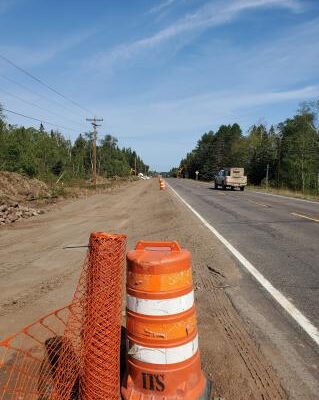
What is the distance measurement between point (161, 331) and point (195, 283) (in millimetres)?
3746

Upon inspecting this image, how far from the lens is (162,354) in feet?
10.8

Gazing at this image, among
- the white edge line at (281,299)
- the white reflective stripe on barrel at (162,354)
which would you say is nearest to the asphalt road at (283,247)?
the white edge line at (281,299)

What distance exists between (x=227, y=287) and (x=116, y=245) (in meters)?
3.58

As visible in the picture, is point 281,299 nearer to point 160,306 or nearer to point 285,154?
point 160,306

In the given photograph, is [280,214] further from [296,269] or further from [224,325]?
[224,325]

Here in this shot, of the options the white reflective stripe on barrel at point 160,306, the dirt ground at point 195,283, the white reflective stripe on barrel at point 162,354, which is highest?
the white reflective stripe on barrel at point 160,306

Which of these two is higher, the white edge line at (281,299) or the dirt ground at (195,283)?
the white edge line at (281,299)

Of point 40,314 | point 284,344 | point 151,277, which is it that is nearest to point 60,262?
point 40,314

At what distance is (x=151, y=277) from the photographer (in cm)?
327

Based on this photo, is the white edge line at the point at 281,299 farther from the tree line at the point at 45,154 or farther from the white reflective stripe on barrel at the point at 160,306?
the tree line at the point at 45,154

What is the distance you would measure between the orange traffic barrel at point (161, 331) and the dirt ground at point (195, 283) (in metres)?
0.57

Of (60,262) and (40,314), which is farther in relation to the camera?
(60,262)

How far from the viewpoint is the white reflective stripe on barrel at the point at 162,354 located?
10.8 ft

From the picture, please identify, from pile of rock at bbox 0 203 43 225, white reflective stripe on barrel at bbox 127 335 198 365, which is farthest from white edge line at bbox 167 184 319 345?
pile of rock at bbox 0 203 43 225
